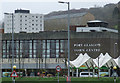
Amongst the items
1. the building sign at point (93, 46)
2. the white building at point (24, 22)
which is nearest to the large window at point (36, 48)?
the building sign at point (93, 46)

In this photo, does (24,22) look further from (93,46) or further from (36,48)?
(93,46)

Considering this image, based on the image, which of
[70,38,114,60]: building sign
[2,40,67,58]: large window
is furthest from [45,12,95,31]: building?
[70,38,114,60]: building sign

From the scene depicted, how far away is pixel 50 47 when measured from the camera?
281ft

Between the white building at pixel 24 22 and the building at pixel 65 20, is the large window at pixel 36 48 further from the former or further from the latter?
the white building at pixel 24 22

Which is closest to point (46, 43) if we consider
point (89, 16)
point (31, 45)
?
point (31, 45)

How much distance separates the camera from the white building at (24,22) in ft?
452

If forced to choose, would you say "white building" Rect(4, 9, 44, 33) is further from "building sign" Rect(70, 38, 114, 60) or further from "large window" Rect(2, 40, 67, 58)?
"building sign" Rect(70, 38, 114, 60)

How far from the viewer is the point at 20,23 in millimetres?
140750

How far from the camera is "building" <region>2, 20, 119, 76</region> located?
8369cm

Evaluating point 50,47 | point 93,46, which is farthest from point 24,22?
point 93,46

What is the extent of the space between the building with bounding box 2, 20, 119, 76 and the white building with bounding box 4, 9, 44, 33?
160ft

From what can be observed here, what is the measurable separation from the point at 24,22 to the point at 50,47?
60612 millimetres

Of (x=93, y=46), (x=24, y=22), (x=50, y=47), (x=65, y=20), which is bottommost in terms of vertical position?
(x=50, y=47)

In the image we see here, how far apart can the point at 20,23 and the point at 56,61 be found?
59.7 metres
